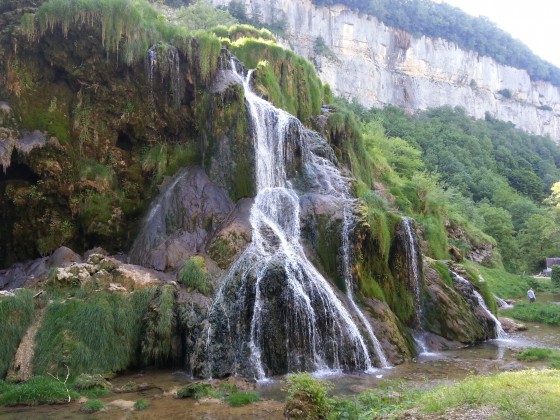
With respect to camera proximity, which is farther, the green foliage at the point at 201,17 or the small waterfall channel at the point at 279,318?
the green foliage at the point at 201,17

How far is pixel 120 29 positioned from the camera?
17859mm

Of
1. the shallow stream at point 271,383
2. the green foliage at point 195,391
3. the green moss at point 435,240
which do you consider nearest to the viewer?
the shallow stream at point 271,383

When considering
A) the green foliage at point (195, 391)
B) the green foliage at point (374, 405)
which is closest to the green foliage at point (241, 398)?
the green foliage at point (195, 391)

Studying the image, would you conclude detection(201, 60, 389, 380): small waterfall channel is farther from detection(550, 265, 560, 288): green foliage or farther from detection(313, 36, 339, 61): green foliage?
detection(313, 36, 339, 61): green foliage

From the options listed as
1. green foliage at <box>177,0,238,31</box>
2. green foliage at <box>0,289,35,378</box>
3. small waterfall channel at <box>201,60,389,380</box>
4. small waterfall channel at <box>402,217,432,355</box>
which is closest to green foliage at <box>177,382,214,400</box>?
small waterfall channel at <box>201,60,389,380</box>

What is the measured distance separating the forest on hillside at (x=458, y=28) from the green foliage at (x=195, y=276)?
77348mm

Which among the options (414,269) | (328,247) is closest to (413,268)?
(414,269)

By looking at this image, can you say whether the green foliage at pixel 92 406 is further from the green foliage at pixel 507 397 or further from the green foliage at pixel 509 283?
the green foliage at pixel 509 283

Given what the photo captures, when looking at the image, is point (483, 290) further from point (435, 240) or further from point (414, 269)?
point (435, 240)

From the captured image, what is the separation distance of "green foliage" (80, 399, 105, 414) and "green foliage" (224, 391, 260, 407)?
89.4 inches

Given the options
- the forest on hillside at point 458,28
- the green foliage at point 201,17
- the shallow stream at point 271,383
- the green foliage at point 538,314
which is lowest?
the shallow stream at point 271,383

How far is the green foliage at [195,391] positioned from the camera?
385 inches

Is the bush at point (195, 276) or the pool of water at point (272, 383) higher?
the bush at point (195, 276)

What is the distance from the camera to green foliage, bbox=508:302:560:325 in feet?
72.0
